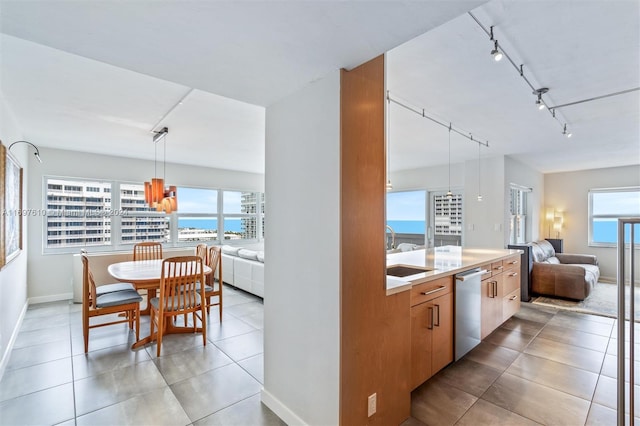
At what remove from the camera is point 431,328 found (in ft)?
7.68

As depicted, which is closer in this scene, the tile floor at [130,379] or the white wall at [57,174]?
the tile floor at [130,379]

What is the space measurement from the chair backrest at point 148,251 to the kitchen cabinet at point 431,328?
429 centimetres

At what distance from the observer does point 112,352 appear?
3.03 metres

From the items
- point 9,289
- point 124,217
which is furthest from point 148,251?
point 9,289

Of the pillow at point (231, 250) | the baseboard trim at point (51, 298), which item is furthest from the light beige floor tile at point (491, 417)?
the baseboard trim at point (51, 298)

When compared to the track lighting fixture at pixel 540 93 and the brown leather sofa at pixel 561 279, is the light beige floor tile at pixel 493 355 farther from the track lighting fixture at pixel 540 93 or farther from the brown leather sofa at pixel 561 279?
the brown leather sofa at pixel 561 279

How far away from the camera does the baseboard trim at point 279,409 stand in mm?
1930

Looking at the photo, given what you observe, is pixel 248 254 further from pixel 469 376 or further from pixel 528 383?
pixel 528 383

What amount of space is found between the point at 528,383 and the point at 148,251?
533cm

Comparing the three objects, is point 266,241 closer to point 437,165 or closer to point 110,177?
point 110,177

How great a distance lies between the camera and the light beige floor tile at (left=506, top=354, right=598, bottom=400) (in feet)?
7.92

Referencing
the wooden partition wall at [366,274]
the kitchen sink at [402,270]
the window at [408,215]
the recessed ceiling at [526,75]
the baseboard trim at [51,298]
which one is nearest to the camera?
the wooden partition wall at [366,274]

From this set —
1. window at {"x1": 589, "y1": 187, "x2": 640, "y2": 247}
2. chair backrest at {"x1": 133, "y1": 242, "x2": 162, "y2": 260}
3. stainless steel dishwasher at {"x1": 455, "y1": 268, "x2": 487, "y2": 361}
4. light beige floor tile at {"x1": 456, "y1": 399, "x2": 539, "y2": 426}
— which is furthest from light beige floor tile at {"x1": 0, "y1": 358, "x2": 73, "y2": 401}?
window at {"x1": 589, "y1": 187, "x2": 640, "y2": 247}

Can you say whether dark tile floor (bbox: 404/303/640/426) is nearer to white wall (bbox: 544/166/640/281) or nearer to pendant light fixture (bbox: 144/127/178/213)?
pendant light fixture (bbox: 144/127/178/213)
